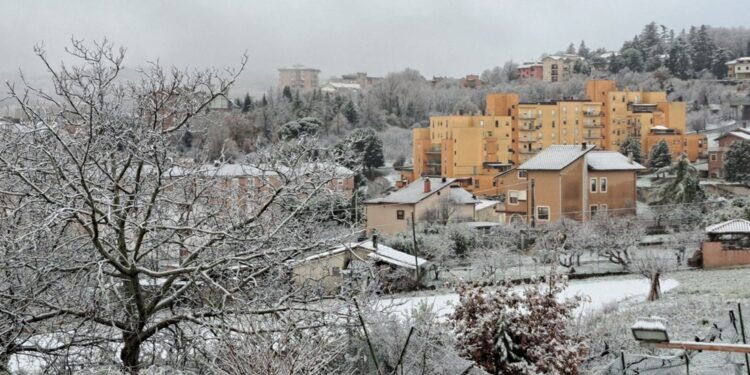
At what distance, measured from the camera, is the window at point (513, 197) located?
30.3m

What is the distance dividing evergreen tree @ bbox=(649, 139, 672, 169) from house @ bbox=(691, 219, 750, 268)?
21616 mm

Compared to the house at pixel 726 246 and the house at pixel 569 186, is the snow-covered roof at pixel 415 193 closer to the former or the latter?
the house at pixel 569 186

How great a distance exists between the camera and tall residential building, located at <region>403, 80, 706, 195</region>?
44344 millimetres

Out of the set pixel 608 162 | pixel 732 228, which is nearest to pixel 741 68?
pixel 608 162

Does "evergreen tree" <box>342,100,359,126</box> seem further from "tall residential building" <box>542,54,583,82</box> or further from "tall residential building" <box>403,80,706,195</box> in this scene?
"tall residential building" <box>542,54,583,82</box>

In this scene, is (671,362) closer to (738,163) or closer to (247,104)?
(738,163)

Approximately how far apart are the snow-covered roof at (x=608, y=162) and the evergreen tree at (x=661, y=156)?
1460cm

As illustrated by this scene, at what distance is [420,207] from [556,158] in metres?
5.58

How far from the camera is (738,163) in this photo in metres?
38.9

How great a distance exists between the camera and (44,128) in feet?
14.0

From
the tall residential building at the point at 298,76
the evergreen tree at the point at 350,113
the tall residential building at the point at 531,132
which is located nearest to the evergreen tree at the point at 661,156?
the tall residential building at the point at 531,132

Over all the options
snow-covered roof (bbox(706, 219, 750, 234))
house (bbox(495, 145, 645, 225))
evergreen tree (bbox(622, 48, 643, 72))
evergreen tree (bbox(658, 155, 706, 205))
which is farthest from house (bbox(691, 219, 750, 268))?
evergreen tree (bbox(622, 48, 643, 72))

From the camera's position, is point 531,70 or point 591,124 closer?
point 591,124

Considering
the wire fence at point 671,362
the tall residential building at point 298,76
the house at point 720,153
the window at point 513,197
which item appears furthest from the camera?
the tall residential building at point 298,76
